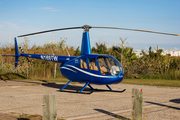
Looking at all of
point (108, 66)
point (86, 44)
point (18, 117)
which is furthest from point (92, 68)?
point (18, 117)

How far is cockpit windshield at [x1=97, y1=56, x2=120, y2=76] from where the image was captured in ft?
34.2

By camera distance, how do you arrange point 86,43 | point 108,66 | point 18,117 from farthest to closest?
point 86,43
point 108,66
point 18,117

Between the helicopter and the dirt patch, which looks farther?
the helicopter

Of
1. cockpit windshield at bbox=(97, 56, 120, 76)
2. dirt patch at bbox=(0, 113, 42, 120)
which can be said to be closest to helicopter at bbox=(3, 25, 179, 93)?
cockpit windshield at bbox=(97, 56, 120, 76)

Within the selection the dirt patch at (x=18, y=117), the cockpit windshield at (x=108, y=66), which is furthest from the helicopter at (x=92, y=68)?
the dirt patch at (x=18, y=117)

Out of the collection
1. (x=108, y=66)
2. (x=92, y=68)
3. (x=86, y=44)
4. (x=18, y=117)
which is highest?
(x=86, y=44)

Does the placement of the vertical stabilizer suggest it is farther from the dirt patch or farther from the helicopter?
the dirt patch

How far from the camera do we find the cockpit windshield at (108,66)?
1042 cm

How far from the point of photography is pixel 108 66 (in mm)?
10531

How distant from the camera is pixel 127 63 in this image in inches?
834

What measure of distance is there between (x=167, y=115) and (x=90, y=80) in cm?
513

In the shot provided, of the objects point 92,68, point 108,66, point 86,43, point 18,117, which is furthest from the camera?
point 86,43

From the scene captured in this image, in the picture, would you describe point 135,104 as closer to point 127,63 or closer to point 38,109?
point 38,109

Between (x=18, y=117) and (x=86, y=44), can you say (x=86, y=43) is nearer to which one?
(x=86, y=44)
